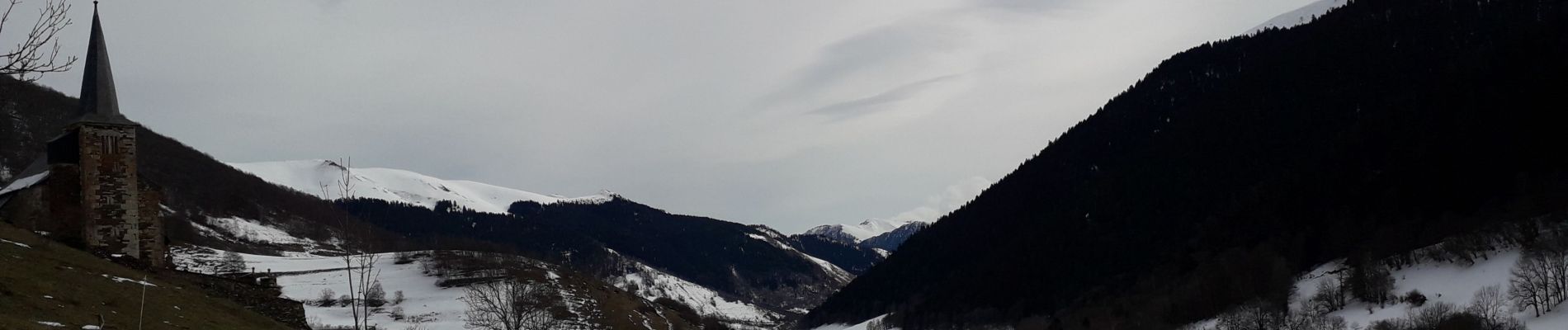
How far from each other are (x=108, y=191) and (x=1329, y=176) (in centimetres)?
17694

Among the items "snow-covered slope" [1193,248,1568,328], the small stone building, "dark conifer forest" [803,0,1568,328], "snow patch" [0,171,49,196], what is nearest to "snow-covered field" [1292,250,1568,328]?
"snow-covered slope" [1193,248,1568,328]

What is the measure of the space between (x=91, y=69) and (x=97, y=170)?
16.5 ft

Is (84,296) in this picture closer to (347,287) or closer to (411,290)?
(411,290)

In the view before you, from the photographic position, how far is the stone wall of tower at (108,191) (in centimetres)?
3847

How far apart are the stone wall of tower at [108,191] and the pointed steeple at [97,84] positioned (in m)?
0.85

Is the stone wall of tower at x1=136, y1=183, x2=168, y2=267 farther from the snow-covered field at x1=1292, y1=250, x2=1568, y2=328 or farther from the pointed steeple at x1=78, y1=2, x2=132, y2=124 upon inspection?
the snow-covered field at x1=1292, y1=250, x2=1568, y2=328

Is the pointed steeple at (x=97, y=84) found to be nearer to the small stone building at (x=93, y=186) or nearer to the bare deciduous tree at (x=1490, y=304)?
the small stone building at (x=93, y=186)

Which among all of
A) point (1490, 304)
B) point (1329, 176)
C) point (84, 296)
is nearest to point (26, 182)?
point (84, 296)

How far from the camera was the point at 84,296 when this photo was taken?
25375mm

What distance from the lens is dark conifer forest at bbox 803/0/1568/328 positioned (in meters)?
131

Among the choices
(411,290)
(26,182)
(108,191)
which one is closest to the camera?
(108,191)

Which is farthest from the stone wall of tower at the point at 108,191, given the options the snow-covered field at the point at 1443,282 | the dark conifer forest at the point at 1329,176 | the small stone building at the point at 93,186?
the dark conifer forest at the point at 1329,176

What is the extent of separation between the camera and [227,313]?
32.1 m

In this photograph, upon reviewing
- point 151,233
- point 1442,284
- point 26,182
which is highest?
point 26,182
